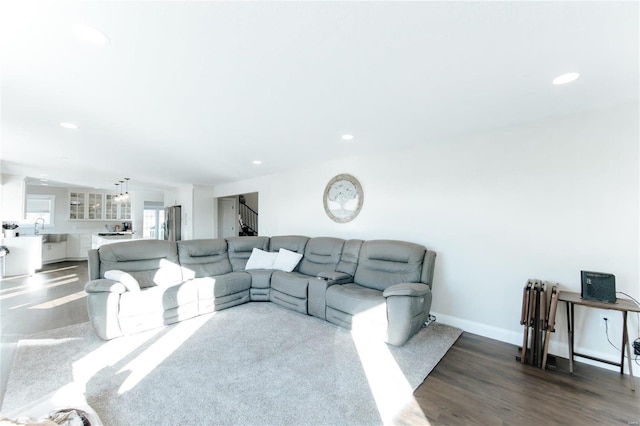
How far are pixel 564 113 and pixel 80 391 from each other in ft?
15.6

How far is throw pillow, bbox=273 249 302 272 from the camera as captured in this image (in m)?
4.27

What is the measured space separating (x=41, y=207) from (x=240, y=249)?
833 cm

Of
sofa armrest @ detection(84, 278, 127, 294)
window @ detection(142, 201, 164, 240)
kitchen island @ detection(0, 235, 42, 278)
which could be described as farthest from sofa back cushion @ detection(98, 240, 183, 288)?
window @ detection(142, 201, 164, 240)

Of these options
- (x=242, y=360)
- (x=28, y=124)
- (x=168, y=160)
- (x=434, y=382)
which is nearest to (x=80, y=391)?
(x=242, y=360)

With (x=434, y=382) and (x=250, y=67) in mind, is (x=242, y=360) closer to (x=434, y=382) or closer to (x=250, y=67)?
(x=434, y=382)

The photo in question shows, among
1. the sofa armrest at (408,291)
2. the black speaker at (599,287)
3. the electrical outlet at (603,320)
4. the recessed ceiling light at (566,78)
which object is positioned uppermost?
the recessed ceiling light at (566,78)

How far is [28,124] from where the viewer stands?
289 cm

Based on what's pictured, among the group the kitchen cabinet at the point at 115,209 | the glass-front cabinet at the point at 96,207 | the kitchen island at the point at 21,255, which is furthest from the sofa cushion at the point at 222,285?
the kitchen cabinet at the point at 115,209

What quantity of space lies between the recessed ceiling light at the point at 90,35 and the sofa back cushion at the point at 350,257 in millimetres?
3268

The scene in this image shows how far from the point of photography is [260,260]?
174 inches

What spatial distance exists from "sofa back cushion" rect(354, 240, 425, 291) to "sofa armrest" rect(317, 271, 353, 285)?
115 mm

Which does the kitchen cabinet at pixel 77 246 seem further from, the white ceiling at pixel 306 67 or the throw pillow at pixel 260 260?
the throw pillow at pixel 260 260

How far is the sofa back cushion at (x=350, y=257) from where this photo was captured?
3758 mm

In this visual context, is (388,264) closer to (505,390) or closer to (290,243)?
(505,390)
